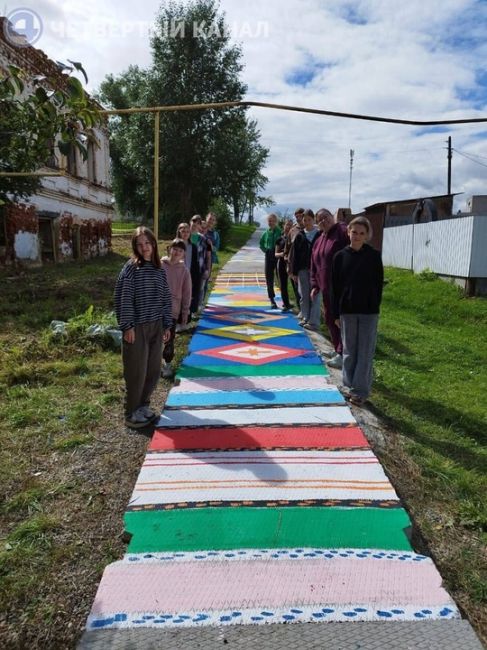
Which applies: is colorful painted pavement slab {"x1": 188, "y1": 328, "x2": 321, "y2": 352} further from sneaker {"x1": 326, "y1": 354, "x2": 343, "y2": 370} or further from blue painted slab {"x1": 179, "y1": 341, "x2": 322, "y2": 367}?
sneaker {"x1": 326, "y1": 354, "x2": 343, "y2": 370}

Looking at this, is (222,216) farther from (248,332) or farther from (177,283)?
(177,283)

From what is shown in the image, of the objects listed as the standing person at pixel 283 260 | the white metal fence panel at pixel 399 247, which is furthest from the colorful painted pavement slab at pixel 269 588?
the white metal fence panel at pixel 399 247

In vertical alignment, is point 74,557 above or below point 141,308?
below

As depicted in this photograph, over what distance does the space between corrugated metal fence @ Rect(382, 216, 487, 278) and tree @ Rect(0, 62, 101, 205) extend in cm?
1249

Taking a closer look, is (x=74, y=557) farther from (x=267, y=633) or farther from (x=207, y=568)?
(x=267, y=633)

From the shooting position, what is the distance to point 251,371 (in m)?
6.68

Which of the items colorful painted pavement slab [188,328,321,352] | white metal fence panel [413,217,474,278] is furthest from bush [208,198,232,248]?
colorful painted pavement slab [188,328,321,352]

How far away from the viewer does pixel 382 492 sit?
366 cm

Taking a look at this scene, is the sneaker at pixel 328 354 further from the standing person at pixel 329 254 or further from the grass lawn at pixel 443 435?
the grass lawn at pixel 443 435

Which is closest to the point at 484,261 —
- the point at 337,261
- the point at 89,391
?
the point at 337,261

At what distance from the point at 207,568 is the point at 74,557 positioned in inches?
30.6

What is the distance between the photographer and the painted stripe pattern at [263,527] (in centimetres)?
259

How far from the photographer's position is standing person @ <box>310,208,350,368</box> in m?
6.64

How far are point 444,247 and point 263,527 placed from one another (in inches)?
536
